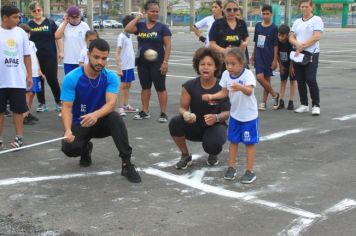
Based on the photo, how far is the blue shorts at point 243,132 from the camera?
544 cm

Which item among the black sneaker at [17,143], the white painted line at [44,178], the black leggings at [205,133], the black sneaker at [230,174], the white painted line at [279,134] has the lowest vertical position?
the white painted line at [44,178]

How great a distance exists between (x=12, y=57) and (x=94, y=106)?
5.86 ft

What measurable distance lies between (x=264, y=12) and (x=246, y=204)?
18.2ft

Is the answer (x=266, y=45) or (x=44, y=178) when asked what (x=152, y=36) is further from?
(x=44, y=178)

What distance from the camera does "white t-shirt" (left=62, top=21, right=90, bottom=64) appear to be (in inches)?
349

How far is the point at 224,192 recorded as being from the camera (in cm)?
513

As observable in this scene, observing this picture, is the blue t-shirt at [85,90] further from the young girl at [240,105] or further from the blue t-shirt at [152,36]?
the blue t-shirt at [152,36]

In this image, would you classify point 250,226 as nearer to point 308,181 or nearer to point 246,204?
point 246,204

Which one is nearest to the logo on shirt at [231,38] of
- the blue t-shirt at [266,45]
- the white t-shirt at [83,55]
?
the blue t-shirt at [266,45]

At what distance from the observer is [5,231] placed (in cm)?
412

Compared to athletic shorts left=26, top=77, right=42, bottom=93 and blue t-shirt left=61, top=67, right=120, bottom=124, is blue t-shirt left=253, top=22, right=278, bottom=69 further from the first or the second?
blue t-shirt left=61, top=67, right=120, bottom=124

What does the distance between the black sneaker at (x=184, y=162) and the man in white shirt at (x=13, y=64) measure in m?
2.27

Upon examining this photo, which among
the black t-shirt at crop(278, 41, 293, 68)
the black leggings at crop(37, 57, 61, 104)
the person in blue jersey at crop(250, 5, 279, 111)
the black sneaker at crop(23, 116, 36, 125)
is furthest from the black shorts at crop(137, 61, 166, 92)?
the black t-shirt at crop(278, 41, 293, 68)

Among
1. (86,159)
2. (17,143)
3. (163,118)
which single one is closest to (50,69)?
(163,118)
